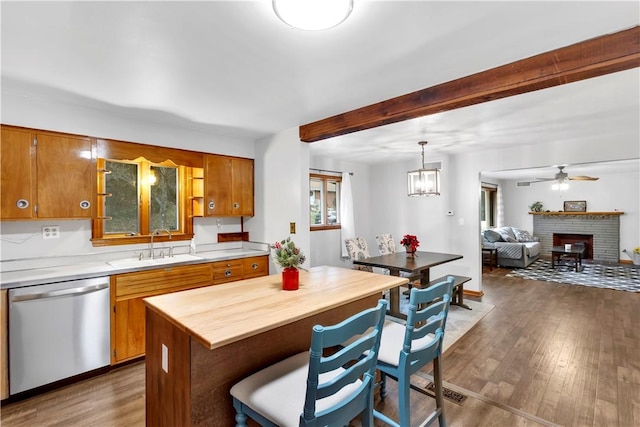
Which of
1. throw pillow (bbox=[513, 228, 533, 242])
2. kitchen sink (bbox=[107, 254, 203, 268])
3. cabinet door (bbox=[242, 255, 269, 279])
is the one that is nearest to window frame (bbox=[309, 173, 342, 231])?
cabinet door (bbox=[242, 255, 269, 279])

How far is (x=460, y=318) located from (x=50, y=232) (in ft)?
15.0

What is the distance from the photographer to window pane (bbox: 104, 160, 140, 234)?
10.6ft

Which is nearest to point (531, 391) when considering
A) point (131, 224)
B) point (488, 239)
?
point (131, 224)

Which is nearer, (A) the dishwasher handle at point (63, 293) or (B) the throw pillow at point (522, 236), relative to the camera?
(A) the dishwasher handle at point (63, 293)

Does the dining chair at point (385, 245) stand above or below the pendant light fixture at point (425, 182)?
below

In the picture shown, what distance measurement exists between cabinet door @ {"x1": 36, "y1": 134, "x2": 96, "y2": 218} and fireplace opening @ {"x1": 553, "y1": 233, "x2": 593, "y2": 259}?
35.2 ft

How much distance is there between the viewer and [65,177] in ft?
8.97

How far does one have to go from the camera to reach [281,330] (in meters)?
1.81

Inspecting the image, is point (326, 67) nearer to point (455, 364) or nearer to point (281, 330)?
point (281, 330)

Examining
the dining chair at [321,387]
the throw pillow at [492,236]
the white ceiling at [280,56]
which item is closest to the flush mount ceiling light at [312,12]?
the white ceiling at [280,56]

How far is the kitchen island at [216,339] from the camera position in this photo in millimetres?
1441

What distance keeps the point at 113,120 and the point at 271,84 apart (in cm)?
179

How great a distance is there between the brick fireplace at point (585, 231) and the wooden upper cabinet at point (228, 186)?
883 centimetres

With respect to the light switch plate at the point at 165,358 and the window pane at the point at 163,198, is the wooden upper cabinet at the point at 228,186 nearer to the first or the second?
the window pane at the point at 163,198
